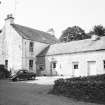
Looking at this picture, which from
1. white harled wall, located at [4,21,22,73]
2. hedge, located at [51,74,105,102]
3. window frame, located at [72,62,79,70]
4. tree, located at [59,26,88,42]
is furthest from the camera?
tree, located at [59,26,88,42]

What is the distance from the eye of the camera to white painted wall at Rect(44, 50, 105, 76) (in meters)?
25.7

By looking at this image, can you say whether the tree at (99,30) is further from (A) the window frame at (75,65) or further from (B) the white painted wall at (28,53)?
(A) the window frame at (75,65)

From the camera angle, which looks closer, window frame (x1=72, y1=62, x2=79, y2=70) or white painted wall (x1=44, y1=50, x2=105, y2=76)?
white painted wall (x1=44, y1=50, x2=105, y2=76)

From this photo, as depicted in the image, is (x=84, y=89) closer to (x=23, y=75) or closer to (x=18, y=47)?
(x=23, y=75)

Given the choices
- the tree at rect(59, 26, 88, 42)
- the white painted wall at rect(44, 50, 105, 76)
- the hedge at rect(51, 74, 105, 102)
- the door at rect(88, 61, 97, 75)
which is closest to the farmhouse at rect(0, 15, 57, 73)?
the white painted wall at rect(44, 50, 105, 76)

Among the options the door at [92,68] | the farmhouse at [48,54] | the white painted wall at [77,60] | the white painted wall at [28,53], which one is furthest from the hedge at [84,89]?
the white painted wall at [28,53]

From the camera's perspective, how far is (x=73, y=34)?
62.1m

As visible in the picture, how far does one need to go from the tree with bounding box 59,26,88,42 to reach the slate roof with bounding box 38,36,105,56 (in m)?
27.3

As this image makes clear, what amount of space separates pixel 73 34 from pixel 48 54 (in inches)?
1229

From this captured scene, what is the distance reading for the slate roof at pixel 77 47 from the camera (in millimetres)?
27183

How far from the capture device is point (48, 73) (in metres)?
32.4

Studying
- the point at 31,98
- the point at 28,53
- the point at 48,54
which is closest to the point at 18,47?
the point at 28,53

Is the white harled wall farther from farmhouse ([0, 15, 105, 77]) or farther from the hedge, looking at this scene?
the hedge

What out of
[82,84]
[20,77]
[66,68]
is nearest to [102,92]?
[82,84]
